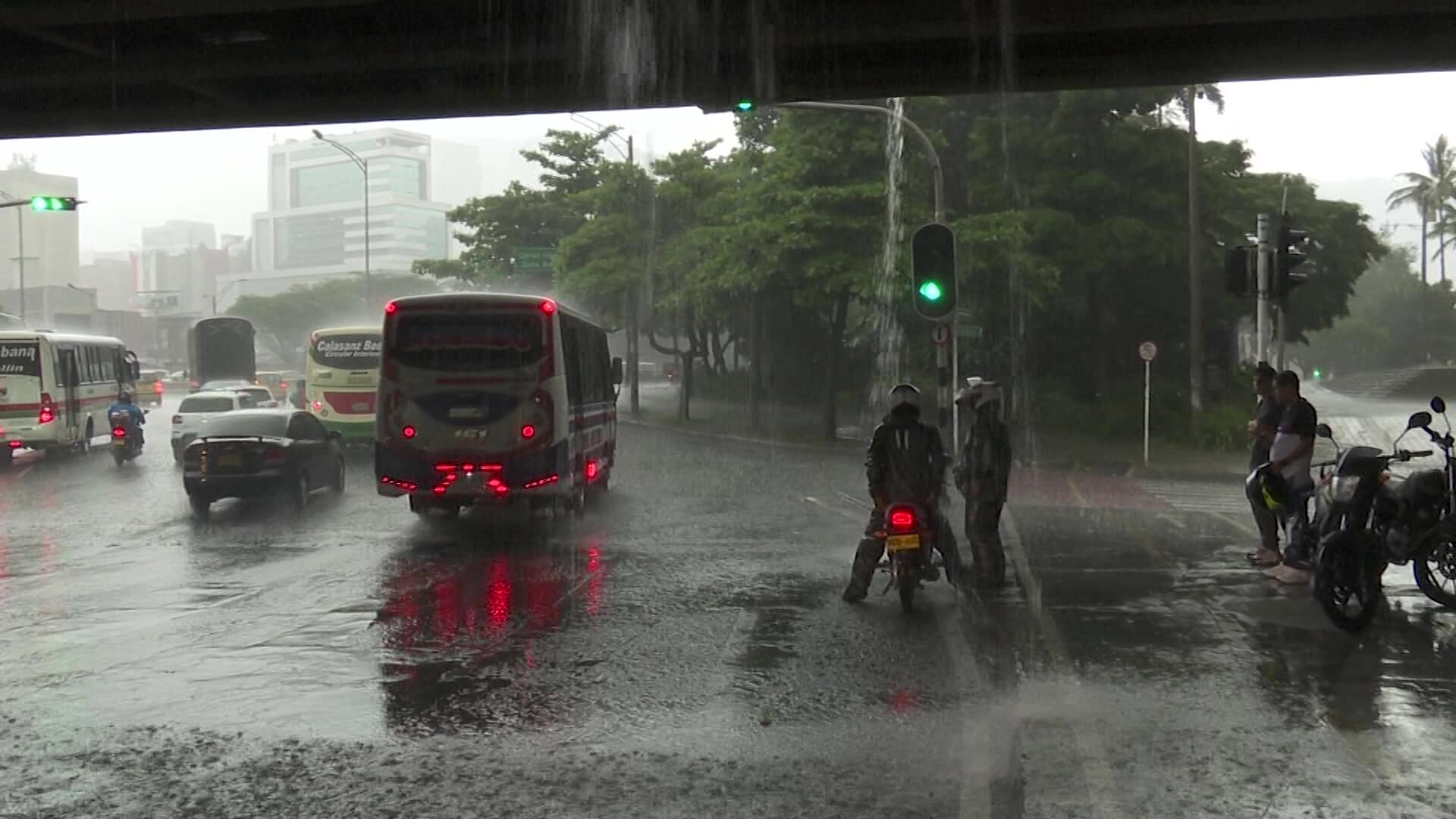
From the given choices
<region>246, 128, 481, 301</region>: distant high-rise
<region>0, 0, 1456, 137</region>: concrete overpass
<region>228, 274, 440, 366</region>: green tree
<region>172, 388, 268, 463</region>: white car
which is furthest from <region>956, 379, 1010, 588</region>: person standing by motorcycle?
<region>228, 274, 440, 366</region>: green tree

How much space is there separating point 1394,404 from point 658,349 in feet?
84.7

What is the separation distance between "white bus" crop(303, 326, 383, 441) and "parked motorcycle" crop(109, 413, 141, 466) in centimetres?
341

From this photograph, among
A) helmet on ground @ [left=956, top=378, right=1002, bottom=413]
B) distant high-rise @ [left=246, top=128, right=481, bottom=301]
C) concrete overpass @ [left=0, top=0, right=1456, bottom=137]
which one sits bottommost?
Result: helmet on ground @ [left=956, top=378, right=1002, bottom=413]

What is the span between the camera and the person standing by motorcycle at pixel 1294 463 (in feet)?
35.2

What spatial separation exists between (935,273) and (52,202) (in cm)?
2194

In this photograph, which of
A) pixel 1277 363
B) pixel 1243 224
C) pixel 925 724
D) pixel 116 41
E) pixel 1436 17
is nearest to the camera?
pixel 925 724

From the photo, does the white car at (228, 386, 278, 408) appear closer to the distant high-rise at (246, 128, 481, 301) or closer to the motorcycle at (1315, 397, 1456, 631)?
the motorcycle at (1315, 397, 1456, 631)

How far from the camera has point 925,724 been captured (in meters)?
6.58

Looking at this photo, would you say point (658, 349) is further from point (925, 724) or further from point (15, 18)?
point (925, 724)

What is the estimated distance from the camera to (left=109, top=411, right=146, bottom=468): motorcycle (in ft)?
84.6

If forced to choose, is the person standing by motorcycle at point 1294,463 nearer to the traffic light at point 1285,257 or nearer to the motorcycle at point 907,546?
the motorcycle at point 907,546

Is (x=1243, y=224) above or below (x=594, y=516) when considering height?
above

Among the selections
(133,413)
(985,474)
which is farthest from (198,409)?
(985,474)

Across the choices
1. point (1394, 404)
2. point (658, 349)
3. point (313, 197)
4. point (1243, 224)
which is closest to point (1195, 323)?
point (1243, 224)
